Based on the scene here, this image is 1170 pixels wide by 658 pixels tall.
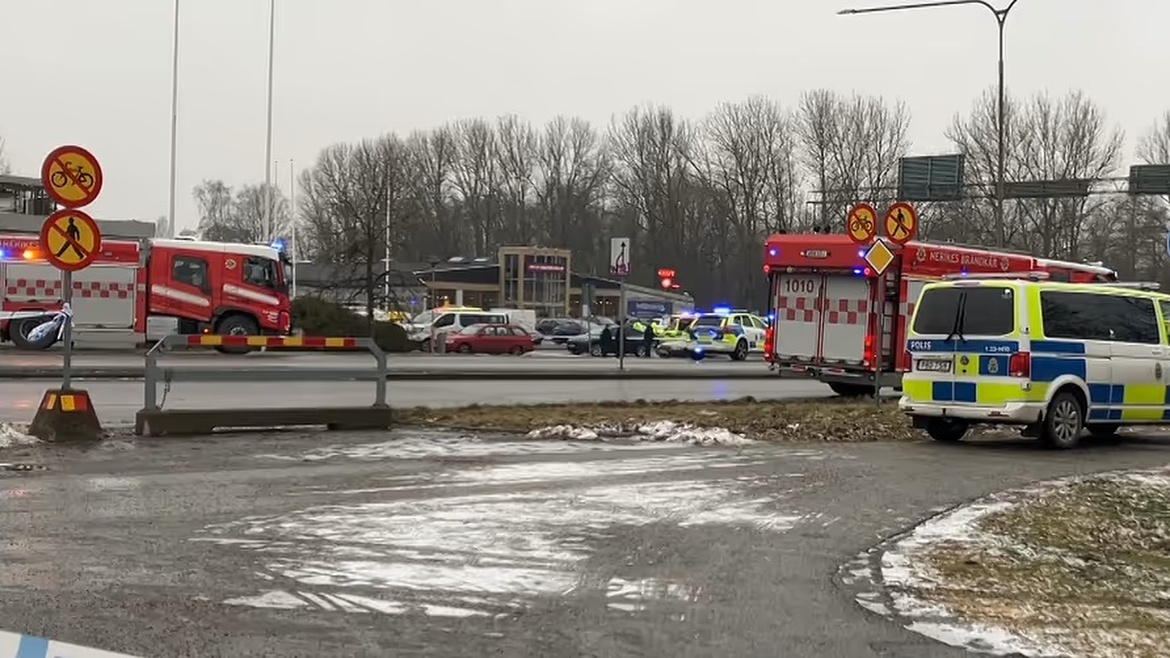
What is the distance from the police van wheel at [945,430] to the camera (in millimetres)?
13711

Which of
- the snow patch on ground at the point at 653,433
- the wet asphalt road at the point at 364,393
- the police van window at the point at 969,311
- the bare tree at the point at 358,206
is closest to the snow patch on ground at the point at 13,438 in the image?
the wet asphalt road at the point at 364,393

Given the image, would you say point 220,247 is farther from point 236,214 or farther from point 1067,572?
point 236,214

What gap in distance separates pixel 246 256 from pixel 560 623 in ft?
89.0

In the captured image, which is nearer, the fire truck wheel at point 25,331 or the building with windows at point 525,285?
the fire truck wheel at point 25,331

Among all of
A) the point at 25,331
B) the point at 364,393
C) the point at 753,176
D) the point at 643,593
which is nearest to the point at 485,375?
the point at 364,393

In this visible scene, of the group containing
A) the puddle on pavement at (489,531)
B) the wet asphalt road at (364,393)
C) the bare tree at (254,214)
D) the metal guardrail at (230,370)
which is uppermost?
the bare tree at (254,214)

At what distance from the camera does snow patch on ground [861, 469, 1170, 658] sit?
17.0 ft

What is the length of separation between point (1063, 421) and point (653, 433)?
481 cm

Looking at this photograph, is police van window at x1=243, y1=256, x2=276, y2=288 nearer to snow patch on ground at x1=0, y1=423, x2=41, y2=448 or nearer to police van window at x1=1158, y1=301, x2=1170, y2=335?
snow patch on ground at x1=0, y1=423, x2=41, y2=448

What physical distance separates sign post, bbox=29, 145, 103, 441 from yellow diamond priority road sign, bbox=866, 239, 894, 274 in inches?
413

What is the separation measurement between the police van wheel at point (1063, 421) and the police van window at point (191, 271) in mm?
23414

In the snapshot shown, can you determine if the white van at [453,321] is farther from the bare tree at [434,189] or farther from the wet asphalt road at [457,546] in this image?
the bare tree at [434,189]

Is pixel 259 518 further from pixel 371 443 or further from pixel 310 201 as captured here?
pixel 310 201

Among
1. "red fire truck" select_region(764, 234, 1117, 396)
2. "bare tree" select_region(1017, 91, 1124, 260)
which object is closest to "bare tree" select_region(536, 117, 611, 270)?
"bare tree" select_region(1017, 91, 1124, 260)
